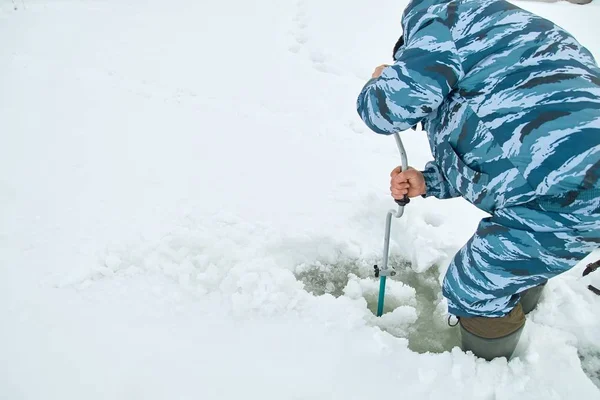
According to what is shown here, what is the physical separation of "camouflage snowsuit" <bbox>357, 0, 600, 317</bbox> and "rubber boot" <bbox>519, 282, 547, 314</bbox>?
58 cm

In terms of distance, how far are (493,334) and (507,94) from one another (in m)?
1.08

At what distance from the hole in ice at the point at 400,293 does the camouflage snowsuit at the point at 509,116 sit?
0.66m

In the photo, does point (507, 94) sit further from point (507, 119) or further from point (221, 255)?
point (221, 255)

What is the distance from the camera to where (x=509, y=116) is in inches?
58.5

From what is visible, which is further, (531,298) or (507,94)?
(531,298)

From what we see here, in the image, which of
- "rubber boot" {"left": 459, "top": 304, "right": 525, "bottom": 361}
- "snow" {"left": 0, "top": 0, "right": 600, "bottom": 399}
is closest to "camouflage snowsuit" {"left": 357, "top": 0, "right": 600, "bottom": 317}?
"rubber boot" {"left": 459, "top": 304, "right": 525, "bottom": 361}

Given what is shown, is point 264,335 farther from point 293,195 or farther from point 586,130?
point 586,130

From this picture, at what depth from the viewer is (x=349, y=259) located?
2670 mm

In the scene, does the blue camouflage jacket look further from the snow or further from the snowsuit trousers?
the snow

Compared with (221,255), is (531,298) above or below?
below

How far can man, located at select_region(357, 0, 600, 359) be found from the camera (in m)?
1.42

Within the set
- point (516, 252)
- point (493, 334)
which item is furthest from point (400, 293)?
point (516, 252)

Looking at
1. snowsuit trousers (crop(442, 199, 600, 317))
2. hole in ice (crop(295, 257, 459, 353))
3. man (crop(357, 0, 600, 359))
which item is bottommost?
hole in ice (crop(295, 257, 459, 353))

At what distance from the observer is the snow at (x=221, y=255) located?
6.38 ft
